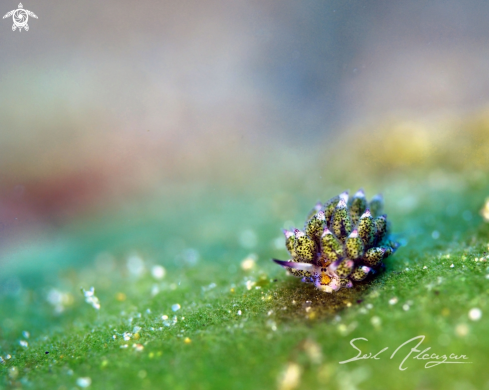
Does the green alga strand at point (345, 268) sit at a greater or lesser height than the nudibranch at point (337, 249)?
lesser

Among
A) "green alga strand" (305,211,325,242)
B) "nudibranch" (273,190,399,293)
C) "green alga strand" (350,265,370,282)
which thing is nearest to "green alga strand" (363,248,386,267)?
"nudibranch" (273,190,399,293)

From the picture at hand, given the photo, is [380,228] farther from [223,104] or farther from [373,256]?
[223,104]

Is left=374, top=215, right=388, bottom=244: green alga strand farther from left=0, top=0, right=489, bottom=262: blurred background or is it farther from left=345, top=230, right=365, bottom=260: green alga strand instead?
left=0, top=0, right=489, bottom=262: blurred background

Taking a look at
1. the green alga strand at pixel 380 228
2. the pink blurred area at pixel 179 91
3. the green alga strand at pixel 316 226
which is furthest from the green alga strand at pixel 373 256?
the pink blurred area at pixel 179 91

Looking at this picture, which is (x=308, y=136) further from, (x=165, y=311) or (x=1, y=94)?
(x=1, y=94)

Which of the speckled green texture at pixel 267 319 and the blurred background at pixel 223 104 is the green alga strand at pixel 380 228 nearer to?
the speckled green texture at pixel 267 319

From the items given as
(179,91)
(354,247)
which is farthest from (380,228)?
(179,91)
